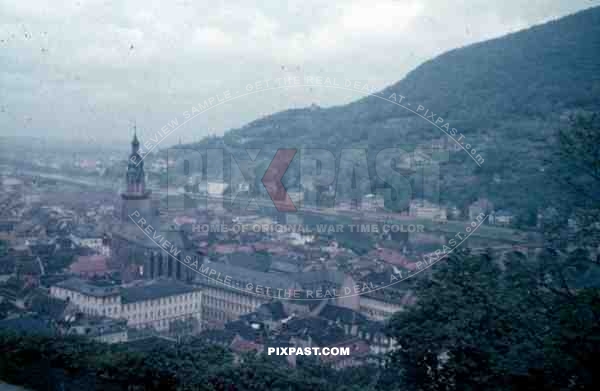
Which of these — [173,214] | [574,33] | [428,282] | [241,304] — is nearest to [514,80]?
[574,33]

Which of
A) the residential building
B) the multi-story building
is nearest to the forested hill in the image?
the residential building

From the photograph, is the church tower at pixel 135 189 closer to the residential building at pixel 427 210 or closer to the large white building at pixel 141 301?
the large white building at pixel 141 301

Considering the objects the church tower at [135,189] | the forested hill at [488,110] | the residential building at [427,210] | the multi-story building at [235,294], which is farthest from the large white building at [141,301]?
the forested hill at [488,110]

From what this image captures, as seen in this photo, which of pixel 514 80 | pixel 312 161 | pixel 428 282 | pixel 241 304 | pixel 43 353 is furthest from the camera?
pixel 514 80

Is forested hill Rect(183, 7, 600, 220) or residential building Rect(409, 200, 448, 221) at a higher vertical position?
forested hill Rect(183, 7, 600, 220)

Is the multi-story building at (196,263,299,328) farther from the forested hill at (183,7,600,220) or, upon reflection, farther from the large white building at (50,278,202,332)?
the forested hill at (183,7,600,220)

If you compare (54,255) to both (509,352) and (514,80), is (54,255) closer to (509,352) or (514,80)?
(509,352)
